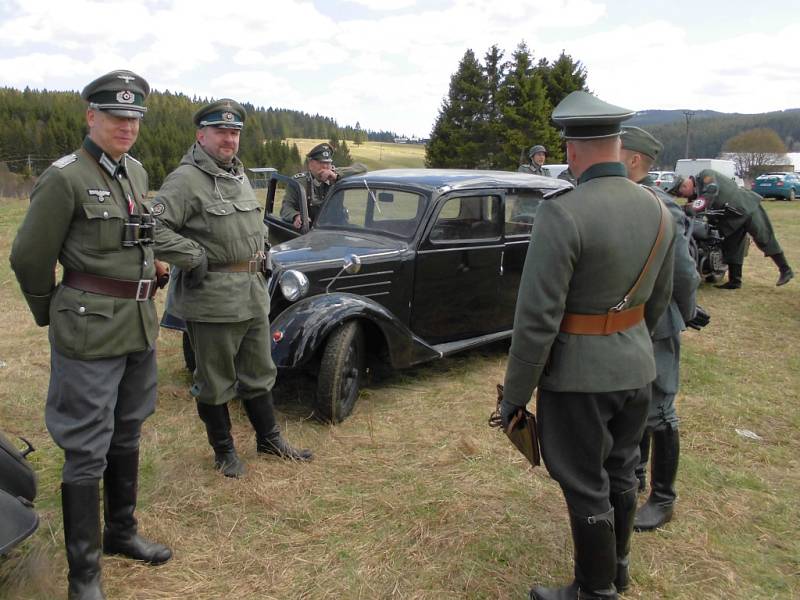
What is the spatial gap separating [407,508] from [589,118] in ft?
6.86

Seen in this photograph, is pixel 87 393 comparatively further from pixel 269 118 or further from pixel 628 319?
pixel 269 118

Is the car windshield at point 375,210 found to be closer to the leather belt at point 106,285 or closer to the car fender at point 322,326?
the car fender at point 322,326

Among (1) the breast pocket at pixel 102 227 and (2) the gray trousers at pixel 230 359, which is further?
(2) the gray trousers at pixel 230 359

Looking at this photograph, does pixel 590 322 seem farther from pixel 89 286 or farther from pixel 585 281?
pixel 89 286

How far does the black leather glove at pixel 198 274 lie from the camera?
3201 millimetres

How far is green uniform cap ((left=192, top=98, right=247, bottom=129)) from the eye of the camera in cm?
328

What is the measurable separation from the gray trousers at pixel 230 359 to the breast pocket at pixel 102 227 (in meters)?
0.93

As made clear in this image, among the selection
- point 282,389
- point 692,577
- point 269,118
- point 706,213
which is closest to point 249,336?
point 282,389

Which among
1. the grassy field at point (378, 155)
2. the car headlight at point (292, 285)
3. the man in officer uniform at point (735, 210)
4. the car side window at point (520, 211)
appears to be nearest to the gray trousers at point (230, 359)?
the car headlight at point (292, 285)

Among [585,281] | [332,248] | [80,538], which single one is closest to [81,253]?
[80,538]

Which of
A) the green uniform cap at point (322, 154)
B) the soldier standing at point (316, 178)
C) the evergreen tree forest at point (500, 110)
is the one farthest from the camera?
the evergreen tree forest at point (500, 110)

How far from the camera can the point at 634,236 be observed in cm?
213

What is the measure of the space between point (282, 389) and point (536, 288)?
10.4 ft

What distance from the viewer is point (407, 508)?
3.26 m
